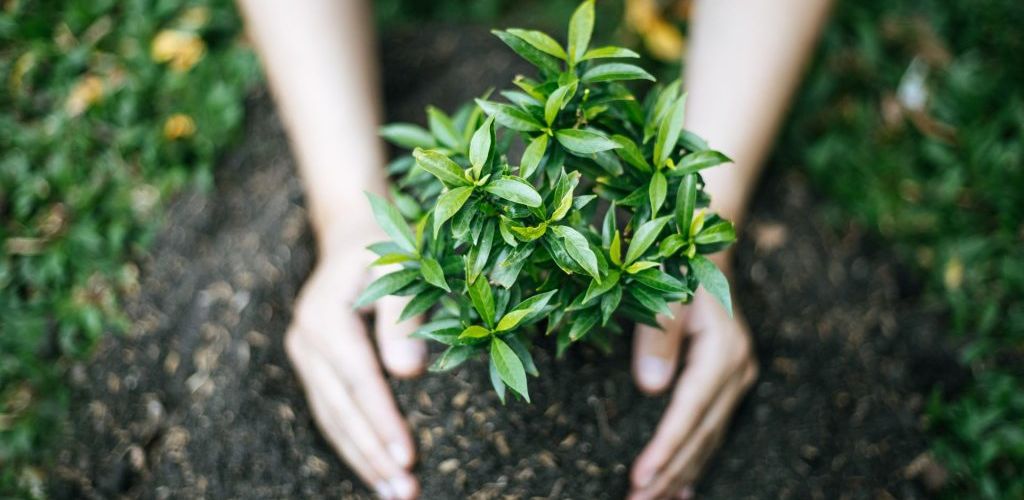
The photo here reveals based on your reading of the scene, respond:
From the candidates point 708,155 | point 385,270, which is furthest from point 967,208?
point 385,270

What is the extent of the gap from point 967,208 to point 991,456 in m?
0.92

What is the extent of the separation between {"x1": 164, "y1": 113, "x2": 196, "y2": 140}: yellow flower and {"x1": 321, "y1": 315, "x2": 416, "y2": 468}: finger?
132 cm

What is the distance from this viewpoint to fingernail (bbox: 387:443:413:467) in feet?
6.81

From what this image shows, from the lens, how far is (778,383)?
2.58 meters

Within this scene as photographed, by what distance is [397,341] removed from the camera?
6.78 ft

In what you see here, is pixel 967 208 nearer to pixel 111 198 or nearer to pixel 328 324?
pixel 328 324

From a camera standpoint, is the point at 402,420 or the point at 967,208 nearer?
the point at 402,420

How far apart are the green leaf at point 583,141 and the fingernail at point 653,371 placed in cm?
79

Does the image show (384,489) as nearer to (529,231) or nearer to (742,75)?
(529,231)

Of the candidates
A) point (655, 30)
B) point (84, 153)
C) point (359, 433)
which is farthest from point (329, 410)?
point (655, 30)

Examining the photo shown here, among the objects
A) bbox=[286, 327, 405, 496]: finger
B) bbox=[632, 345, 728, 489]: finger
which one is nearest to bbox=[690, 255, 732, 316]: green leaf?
bbox=[632, 345, 728, 489]: finger

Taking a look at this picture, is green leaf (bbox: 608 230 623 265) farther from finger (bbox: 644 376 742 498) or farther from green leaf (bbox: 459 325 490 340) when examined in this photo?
finger (bbox: 644 376 742 498)

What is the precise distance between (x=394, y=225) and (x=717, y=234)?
63cm

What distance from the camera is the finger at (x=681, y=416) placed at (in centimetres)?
212
